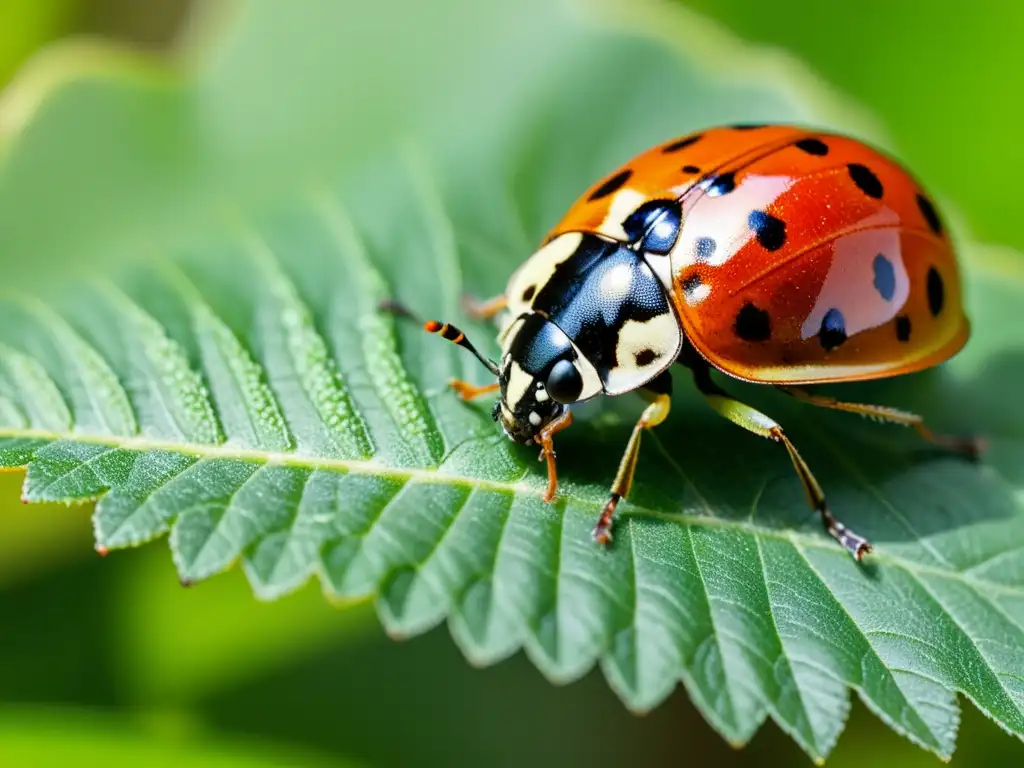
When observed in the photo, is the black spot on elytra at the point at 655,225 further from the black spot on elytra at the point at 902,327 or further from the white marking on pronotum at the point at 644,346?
the black spot on elytra at the point at 902,327

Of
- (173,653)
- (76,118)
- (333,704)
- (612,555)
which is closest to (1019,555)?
(612,555)

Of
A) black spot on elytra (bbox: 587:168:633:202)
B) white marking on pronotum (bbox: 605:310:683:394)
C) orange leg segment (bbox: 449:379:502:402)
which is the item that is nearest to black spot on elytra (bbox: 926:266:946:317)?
white marking on pronotum (bbox: 605:310:683:394)

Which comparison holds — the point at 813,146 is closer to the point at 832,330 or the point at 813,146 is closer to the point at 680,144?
the point at 680,144

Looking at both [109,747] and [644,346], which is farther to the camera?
[109,747]

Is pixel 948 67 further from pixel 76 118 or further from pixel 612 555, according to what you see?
pixel 76 118

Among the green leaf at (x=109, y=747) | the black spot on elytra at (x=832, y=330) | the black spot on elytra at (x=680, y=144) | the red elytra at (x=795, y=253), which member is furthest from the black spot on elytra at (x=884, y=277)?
the green leaf at (x=109, y=747)

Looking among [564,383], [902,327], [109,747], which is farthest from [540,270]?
[109,747]
